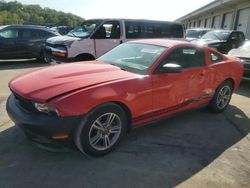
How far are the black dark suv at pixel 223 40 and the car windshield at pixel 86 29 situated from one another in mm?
5773

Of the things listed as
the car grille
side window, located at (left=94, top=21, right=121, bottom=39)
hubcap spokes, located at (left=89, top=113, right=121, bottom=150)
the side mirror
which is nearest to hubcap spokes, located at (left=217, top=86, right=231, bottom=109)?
the side mirror

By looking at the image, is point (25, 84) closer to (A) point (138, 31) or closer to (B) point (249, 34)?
(A) point (138, 31)

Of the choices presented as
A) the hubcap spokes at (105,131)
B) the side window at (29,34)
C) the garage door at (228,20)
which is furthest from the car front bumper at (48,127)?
the garage door at (228,20)

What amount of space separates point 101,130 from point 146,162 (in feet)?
2.33

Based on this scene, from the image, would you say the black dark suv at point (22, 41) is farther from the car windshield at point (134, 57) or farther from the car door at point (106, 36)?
the car windshield at point (134, 57)

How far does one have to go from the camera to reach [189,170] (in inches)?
130

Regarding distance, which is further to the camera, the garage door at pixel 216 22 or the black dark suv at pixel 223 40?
the garage door at pixel 216 22

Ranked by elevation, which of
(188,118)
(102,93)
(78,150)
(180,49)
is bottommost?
(188,118)

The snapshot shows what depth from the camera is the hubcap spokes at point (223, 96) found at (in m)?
5.32

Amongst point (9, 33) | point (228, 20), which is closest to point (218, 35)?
point (9, 33)

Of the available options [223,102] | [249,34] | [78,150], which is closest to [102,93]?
[78,150]

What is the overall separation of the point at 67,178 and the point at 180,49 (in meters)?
2.72

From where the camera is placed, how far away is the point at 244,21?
1980cm

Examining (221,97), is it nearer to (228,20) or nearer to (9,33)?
(9,33)
